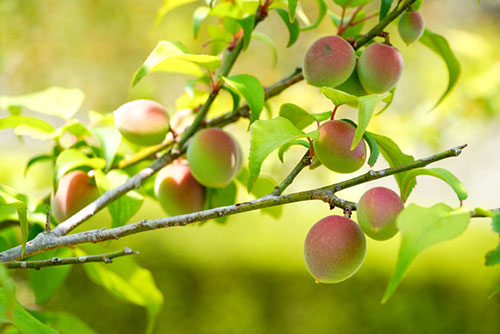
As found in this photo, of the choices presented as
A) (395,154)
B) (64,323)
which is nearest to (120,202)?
(64,323)

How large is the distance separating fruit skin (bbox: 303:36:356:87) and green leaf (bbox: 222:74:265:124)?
52 millimetres

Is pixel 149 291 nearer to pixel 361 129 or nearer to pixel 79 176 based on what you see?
pixel 79 176

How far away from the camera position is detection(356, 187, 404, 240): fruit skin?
1.22 feet

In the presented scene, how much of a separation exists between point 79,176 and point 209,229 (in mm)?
1456

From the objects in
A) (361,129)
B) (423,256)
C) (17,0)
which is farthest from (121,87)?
(361,129)

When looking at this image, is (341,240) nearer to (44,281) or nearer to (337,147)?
(337,147)

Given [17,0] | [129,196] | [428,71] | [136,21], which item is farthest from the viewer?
[136,21]

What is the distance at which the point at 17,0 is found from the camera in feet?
7.93

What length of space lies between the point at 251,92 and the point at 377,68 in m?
0.12

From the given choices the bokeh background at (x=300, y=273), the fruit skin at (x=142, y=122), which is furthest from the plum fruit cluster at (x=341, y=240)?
the bokeh background at (x=300, y=273)

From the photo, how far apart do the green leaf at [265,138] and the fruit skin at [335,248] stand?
67 millimetres

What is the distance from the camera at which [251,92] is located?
0.50 meters

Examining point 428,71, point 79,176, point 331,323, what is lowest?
point 331,323

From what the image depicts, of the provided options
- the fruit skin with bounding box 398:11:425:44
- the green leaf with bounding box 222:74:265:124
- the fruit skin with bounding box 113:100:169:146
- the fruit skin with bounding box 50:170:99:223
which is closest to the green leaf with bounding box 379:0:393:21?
the fruit skin with bounding box 398:11:425:44
